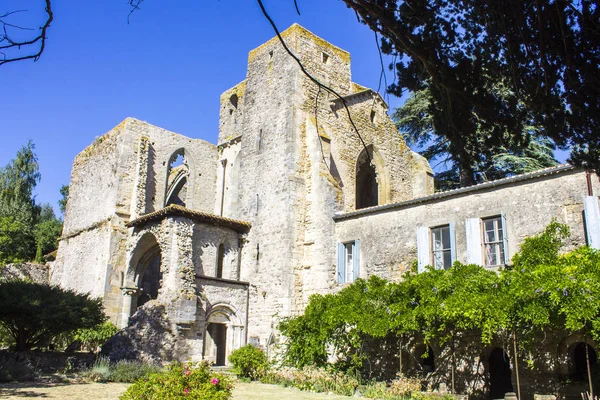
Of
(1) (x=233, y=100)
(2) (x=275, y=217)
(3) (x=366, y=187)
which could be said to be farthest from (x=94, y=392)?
(1) (x=233, y=100)

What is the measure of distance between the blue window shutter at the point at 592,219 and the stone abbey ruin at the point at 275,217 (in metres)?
0.04

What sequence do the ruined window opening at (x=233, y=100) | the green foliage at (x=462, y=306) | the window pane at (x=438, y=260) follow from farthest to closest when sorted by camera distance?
the ruined window opening at (x=233, y=100), the window pane at (x=438, y=260), the green foliage at (x=462, y=306)

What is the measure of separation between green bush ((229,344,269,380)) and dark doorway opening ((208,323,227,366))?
4440mm

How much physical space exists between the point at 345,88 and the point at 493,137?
50.3ft

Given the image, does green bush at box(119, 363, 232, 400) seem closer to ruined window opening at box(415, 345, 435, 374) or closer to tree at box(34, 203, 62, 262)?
ruined window opening at box(415, 345, 435, 374)

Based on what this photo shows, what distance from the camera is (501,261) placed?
12680mm

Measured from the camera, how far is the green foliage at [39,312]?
539 inches

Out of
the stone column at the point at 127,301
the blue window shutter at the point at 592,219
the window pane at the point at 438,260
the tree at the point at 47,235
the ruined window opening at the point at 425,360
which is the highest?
the tree at the point at 47,235

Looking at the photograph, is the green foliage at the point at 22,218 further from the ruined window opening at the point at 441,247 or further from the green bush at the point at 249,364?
the ruined window opening at the point at 441,247

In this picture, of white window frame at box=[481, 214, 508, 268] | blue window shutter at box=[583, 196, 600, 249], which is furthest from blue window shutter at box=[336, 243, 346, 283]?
blue window shutter at box=[583, 196, 600, 249]

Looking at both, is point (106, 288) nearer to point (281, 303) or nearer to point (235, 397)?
point (281, 303)

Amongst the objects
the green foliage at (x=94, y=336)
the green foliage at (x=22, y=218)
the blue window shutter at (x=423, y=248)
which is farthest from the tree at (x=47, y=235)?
the blue window shutter at (x=423, y=248)

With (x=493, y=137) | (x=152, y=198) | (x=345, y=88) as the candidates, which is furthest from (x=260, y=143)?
(x=493, y=137)

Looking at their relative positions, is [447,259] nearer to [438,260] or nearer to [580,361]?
[438,260]
